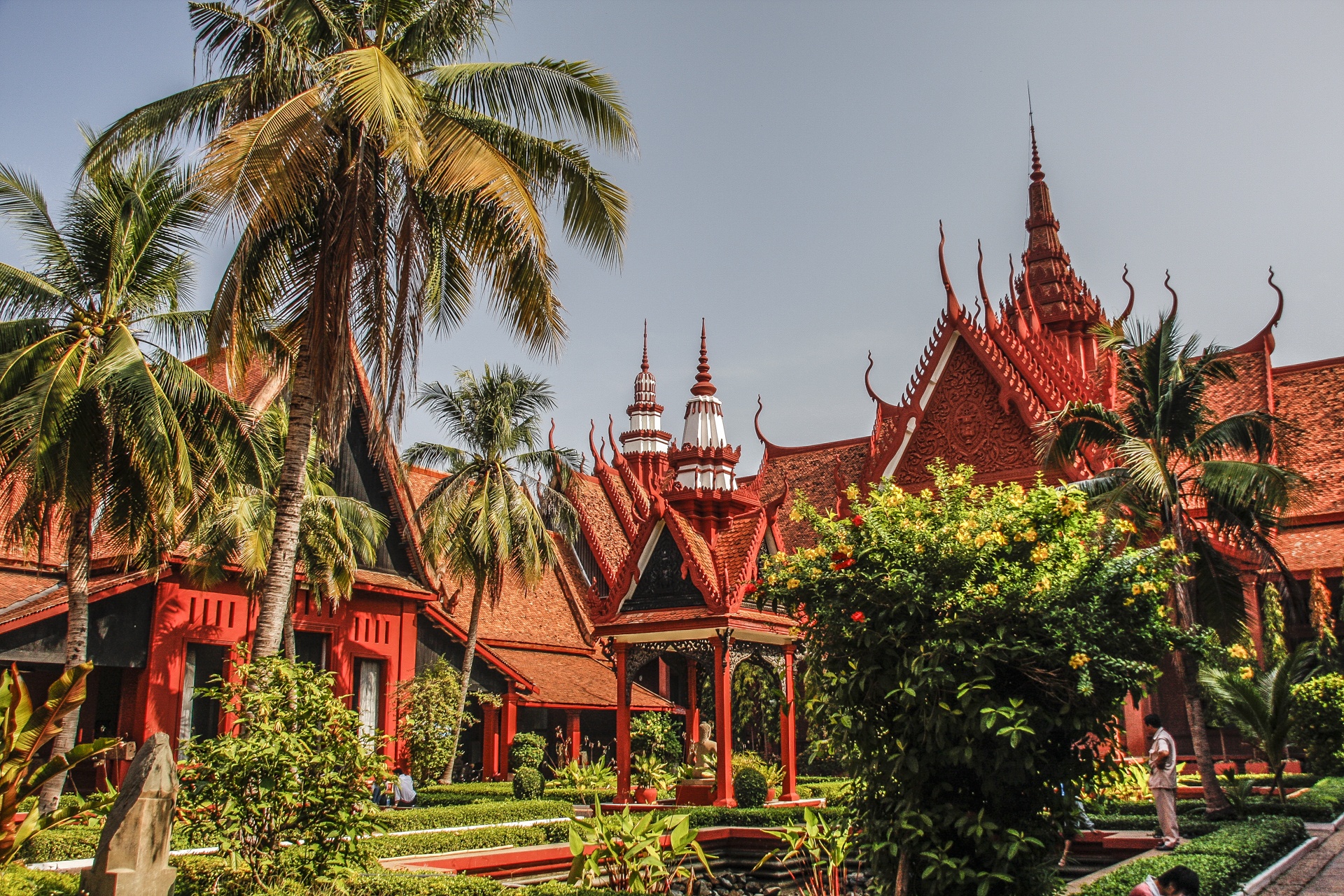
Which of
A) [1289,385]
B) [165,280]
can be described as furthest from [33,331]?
[1289,385]

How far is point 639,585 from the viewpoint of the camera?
16609mm

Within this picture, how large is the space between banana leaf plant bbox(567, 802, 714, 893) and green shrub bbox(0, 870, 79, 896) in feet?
12.4

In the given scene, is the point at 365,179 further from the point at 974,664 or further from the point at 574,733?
the point at 574,733

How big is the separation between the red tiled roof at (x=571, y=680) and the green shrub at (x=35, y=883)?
16450mm

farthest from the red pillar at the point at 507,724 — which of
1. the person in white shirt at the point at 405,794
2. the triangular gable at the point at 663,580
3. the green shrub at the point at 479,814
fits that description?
the triangular gable at the point at 663,580

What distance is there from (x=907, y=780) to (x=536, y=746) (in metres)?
16.9

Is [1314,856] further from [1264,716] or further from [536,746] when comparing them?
[536,746]

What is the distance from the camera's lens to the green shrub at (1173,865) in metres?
7.89

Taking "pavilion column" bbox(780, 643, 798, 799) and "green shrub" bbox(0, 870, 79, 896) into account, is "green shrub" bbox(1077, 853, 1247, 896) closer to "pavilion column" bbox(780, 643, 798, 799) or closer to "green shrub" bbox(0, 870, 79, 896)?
"pavilion column" bbox(780, 643, 798, 799)

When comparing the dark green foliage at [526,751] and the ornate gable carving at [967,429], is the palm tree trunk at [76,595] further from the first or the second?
the ornate gable carving at [967,429]

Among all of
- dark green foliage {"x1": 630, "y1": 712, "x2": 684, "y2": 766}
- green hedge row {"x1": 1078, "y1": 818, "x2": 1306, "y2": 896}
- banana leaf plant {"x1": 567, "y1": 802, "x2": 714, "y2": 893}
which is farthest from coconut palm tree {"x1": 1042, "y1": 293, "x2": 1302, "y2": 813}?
dark green foliage {"x1": 630, "y1": 712, "x2": 684, "y2": 766}

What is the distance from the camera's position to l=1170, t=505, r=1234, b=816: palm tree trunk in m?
13.3

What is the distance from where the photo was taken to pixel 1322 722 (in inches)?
754

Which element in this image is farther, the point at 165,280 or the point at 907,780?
the point at 165,280
